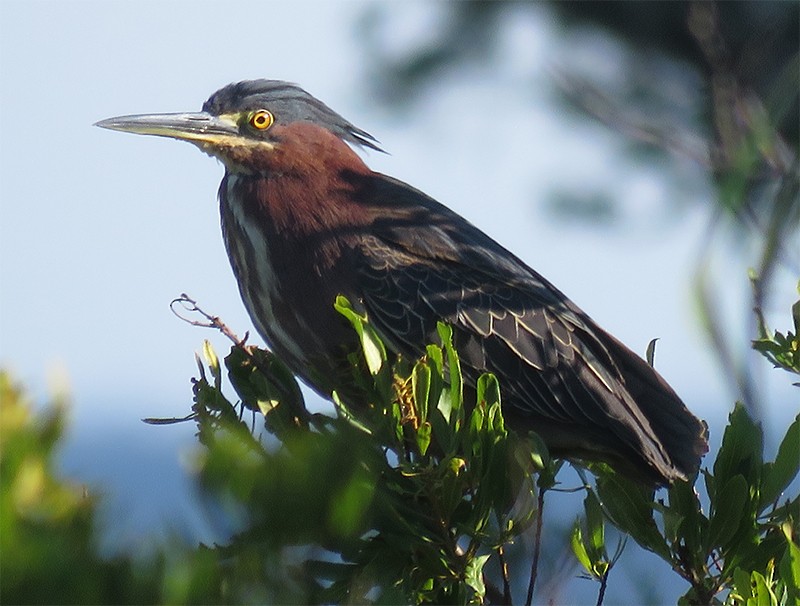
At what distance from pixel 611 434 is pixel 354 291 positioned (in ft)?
2.74

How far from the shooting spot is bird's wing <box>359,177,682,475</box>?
3498mm

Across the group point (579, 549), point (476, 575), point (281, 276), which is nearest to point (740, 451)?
point (579, 549)

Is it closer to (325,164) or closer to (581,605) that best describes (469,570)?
(581,605)

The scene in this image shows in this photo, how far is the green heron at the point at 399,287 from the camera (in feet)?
11.3

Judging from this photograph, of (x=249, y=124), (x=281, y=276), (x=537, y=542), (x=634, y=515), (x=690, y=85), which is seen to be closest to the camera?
(x=537, y=542)

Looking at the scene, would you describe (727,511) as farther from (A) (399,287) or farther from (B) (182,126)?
(B) (182,126)

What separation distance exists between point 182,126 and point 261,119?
252 mm

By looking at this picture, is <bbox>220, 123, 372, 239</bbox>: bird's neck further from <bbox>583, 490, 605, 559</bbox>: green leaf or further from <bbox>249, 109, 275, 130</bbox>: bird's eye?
<bbox>583, 490, 605, 559</bbox>: green leaf

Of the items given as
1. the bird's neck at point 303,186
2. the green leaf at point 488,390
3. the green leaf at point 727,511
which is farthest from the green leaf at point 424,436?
the bird's neck at point 303,186

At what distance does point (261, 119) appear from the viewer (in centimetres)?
389

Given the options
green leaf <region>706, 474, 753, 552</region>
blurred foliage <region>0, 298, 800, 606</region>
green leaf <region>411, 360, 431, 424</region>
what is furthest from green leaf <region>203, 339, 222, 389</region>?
green leaf <region>706, 474, 753, 552</region>

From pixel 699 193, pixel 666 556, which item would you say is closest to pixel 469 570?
pixel 666 556

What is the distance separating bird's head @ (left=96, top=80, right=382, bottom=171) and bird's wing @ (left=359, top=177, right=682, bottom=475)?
14.7 inches

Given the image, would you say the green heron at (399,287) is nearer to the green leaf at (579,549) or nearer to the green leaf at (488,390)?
the green leaf at (579,549)
